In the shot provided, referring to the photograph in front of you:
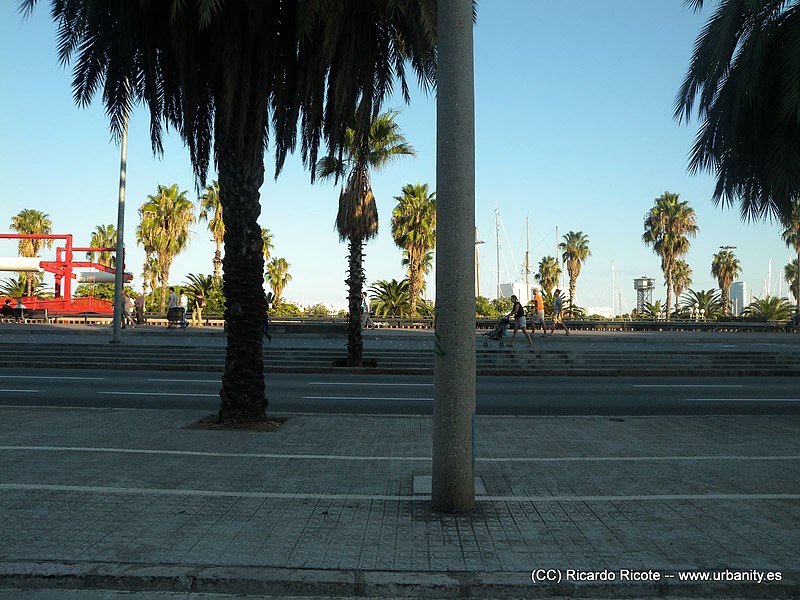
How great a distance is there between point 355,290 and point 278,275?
54.4 metres

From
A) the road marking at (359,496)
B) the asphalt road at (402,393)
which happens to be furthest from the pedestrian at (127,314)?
the road marking at (359,496)

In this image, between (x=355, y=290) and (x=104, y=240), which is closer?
(x=355, y=290)

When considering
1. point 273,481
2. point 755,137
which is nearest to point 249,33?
point 273,481

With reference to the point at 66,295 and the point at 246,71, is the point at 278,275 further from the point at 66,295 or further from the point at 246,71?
the point at 246,71

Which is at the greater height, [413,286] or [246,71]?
[246,71]

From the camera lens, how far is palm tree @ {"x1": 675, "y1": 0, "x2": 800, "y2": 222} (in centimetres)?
1122

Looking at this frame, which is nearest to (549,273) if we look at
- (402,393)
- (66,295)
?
(66,295)

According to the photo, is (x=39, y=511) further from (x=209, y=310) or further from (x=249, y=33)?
(x=209, y=310)

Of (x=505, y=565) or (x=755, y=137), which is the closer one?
(x=505, y=565)

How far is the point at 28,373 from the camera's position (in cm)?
1905

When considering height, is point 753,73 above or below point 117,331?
above

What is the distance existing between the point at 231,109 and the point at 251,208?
57.0 inches

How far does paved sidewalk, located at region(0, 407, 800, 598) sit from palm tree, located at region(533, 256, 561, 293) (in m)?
75.3

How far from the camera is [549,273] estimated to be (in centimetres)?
8400
